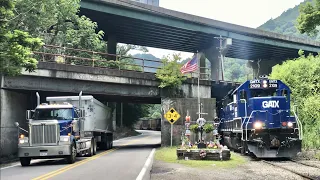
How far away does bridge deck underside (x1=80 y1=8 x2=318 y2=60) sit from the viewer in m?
39.4

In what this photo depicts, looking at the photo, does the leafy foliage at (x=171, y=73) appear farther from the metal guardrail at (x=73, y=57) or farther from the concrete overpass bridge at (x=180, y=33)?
the concrete overpass bridge at (x=180, y=33)

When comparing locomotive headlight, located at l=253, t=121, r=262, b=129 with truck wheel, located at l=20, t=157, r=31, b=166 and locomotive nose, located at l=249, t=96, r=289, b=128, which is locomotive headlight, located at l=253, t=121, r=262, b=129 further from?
truck wheel, located at l=20, t=157, r=31, b=166

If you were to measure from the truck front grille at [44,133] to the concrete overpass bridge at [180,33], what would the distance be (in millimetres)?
19456

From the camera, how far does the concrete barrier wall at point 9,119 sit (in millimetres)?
22141

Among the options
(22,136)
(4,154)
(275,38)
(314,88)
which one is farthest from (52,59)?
(275,38)

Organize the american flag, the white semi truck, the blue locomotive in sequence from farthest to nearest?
the american flag < the blue locomotive < the white semi truck

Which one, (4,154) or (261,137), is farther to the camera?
(4,154)

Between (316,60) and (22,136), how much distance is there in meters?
27.0

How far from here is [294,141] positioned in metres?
17.6

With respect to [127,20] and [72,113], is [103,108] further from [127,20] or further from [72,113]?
[127,20]

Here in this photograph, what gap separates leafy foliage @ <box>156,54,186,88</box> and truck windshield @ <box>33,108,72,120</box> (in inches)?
460

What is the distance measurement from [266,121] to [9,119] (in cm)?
1567

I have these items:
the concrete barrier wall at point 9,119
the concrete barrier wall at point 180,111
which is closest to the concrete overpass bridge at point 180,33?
the concrete barrier wall at point 180,111

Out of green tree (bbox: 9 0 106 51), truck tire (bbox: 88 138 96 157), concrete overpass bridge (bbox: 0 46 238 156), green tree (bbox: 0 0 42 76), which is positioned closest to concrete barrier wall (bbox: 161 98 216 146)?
concrete overpass bridge (bbox: 0 46 238 156)
